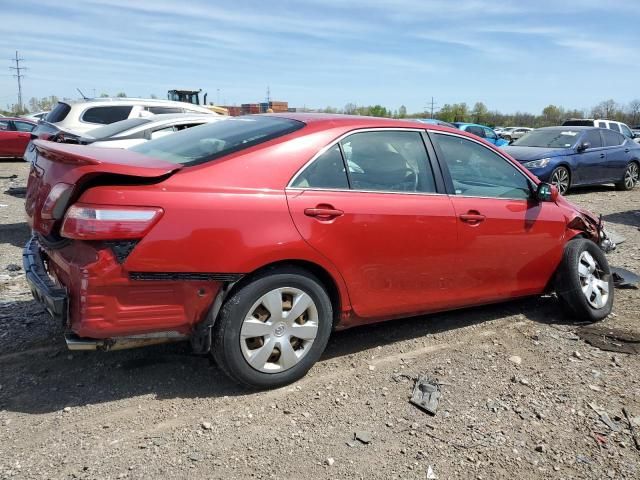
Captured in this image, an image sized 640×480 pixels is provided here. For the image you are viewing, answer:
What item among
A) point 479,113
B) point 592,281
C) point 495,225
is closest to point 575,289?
point 592,281

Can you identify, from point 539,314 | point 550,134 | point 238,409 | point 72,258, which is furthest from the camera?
point 550,134

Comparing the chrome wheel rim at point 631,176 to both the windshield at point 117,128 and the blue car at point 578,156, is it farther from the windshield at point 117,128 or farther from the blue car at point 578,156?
the windshield at point 117,128

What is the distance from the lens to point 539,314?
4914 millimetres

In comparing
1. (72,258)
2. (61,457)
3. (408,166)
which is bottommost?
(61,457)

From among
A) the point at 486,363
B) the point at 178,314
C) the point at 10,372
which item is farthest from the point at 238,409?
the point at 486,363

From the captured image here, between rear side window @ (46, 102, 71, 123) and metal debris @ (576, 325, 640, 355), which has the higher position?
rear side window @ (46, 102, 71, 123)

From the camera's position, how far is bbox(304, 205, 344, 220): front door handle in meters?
3.31

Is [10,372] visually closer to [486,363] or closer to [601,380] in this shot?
[486,363]

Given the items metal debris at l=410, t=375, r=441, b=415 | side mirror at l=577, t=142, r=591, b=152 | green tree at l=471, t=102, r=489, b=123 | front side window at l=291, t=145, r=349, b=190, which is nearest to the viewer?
metal debris at l=410, t=375, r=441, b=415

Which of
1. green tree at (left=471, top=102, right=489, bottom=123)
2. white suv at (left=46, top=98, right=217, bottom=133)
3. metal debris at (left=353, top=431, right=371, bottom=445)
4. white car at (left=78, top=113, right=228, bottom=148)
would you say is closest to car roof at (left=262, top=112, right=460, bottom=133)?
metal debris at (left=353, top=431, right=371, bottom=445)

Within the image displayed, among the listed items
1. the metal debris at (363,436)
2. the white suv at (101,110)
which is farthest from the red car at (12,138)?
the metal debris at (363,436)

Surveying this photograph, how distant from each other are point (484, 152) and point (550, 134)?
9.81 metres

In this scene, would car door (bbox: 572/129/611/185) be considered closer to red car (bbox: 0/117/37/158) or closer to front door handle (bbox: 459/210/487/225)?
front door handle (bbox: 459/210/487/225)

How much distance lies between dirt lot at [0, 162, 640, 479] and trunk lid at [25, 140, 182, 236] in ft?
3.31
